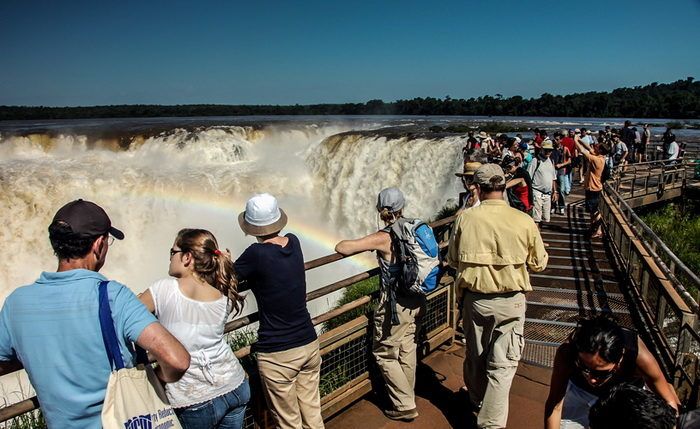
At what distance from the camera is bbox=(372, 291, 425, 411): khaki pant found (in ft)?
11.6

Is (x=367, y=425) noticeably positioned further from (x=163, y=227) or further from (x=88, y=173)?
(x=88, y=173)

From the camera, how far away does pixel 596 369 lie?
2203 mm

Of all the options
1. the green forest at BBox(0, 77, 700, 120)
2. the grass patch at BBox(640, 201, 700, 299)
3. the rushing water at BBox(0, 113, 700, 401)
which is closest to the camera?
the grass patch at BBox(640, 201, 700, 299)

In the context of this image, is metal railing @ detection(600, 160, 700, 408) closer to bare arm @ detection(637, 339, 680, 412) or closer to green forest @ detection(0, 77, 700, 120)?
bare arm @ detection(637, 339, 680, 412)

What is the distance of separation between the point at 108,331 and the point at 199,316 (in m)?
0.52

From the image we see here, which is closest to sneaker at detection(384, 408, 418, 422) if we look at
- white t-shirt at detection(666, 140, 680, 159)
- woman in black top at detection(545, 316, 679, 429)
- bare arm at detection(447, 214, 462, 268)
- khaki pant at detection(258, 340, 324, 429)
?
khaki pant at detection(258, 340, 324, 429)

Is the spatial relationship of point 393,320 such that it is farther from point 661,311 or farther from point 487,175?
point 661,311

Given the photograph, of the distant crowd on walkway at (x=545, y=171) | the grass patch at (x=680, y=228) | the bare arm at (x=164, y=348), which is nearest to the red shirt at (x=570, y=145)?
the distant crowd on walkway at (x=545, y=171)

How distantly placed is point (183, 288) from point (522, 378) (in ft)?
10.7

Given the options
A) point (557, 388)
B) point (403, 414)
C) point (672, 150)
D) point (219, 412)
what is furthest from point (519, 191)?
point (672, 150)

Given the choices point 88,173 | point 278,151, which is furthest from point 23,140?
point 278,151

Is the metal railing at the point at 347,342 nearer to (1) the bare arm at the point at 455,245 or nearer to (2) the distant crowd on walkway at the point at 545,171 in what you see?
(1) the bare arm at the point at 455,245

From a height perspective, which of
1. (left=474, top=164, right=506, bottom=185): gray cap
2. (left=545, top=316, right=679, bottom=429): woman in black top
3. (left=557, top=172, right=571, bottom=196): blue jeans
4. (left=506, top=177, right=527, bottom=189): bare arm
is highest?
(left=474, top=164, right=506, bottom=185): gray cap

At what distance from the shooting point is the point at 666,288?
4.33 metres
